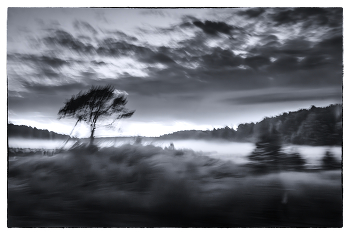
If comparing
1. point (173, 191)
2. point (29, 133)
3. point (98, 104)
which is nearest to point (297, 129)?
point (173, 191)

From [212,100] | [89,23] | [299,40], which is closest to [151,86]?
[212,100]

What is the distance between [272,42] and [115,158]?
2029 millimetres

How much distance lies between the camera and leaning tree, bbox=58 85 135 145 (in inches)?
131

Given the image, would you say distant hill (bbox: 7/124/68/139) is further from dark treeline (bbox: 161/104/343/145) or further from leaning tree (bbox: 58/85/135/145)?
dark treeline (bbox: 161/104/343/145)

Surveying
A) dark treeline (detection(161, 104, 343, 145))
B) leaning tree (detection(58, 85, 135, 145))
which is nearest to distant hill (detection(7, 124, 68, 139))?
leaning tree (detection(58, 85, 135, 145))

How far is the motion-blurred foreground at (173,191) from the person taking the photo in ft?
10.7

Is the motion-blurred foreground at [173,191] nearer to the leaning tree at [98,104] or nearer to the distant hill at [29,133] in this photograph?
the distant hill at [29,133]

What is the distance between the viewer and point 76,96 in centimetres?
333

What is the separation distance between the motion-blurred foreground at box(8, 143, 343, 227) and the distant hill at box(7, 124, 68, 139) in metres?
0.23

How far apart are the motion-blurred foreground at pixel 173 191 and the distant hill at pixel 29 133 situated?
23cm

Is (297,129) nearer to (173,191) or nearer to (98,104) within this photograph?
(173,191)

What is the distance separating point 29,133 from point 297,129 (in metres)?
2.79

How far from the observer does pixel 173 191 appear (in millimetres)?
3283

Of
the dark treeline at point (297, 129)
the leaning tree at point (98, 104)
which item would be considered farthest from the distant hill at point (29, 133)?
the dark treeline at point (297, 129)
